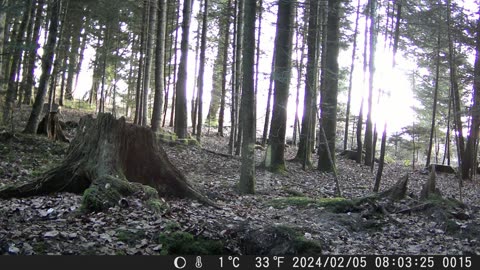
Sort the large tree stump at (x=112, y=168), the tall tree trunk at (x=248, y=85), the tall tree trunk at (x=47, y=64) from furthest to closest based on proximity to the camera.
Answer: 1. the tall tree trunk at (x=47, y=64)
2. the tall tree trunk at (x=248, y=85)
3. the large tree stump at (x=112, y=168)

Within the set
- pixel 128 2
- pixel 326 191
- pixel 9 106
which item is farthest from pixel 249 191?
pixel 128 2

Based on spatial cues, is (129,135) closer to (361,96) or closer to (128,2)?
(128,2)

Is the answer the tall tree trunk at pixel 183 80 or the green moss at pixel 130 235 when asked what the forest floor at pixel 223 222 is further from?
the tall tree trunk at pixel 183 80

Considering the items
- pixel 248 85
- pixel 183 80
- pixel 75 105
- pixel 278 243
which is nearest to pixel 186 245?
pixel 278 243

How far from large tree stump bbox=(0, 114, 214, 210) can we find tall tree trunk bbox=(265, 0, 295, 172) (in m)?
6.47

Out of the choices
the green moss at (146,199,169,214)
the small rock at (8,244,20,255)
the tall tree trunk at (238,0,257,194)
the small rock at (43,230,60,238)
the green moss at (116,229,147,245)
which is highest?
the tall tree trunk at (238,0,257,194)

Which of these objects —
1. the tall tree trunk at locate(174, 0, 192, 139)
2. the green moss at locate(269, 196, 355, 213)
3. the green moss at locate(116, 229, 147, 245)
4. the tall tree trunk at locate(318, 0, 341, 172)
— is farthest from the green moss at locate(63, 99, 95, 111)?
the green moss at locate(116, 229, 147, 245)

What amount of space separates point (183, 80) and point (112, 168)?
418 inches

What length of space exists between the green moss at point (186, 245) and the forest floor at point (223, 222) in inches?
1.3

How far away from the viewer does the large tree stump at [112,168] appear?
710 cm

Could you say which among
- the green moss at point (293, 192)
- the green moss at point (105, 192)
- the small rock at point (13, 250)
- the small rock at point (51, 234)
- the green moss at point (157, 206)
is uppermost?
the green moss at point (105, 192)

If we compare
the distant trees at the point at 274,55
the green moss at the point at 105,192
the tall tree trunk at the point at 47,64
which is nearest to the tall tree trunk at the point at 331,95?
the distant trees at the point at 274,55

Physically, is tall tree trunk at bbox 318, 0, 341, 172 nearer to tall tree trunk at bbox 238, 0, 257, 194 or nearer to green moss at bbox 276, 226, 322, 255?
tall tree trunk at bbox 238, 0, 257, 194

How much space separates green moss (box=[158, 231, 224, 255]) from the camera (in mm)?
5184
